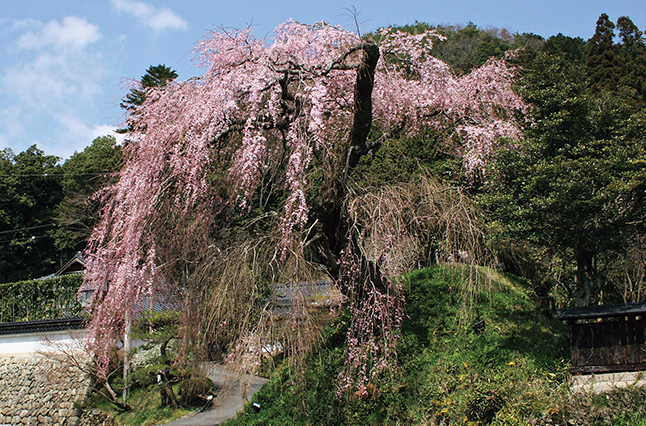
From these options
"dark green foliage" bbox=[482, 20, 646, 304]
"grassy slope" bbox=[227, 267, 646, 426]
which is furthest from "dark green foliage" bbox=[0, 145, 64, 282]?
"dark green foliage" bbox=[482, 20, 646, 304]

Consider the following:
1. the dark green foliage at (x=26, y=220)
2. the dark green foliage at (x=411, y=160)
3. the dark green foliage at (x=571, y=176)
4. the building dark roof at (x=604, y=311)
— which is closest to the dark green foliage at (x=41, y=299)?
the dark green foliage at (x=411, y=160)

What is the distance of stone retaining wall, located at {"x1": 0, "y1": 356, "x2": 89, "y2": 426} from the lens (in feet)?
36.4

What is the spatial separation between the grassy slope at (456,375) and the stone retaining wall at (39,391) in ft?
18.1

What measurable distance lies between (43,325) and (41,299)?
2766 mm

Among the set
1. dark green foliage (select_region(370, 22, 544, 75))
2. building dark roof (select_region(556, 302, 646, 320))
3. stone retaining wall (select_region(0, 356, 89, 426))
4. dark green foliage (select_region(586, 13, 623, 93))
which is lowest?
stone retaining wall (select_region(0, 356, 89, 426))

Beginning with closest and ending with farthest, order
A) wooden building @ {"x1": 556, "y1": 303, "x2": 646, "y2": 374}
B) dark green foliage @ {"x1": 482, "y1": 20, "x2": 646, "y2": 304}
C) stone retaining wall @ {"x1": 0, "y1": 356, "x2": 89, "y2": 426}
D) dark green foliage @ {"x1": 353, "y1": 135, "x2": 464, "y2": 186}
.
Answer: wooden building @ {"x1": 556, "y1": 303, "x2": 646, "y2": 374}
dark green foliage @ {"x1": 482, "y1": 20, "x2": 646, "y2": 304}
dark green foliage @ {"x1": 353, "y1": 135, "x2": 464, "y2": 186}
stone retaining wall @ {"x1": 0, "y1": 356, "x2": 89, "y2": 426}

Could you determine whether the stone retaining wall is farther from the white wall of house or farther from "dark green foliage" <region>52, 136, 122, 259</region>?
"dark green foliage" <region>52, 136, 122, 259</region>

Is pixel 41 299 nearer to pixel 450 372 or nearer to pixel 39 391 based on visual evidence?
pixel 39 391

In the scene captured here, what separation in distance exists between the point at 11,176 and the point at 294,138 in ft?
96.5

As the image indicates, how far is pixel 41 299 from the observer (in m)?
14.1

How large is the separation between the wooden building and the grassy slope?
0.40m

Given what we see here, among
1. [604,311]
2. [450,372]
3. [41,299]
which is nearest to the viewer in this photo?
[604,311]

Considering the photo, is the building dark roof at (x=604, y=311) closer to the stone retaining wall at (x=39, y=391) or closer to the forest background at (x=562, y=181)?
the forest background at (x=562, y=181)

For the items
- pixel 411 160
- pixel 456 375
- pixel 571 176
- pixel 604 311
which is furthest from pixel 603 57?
pixel 456 375
